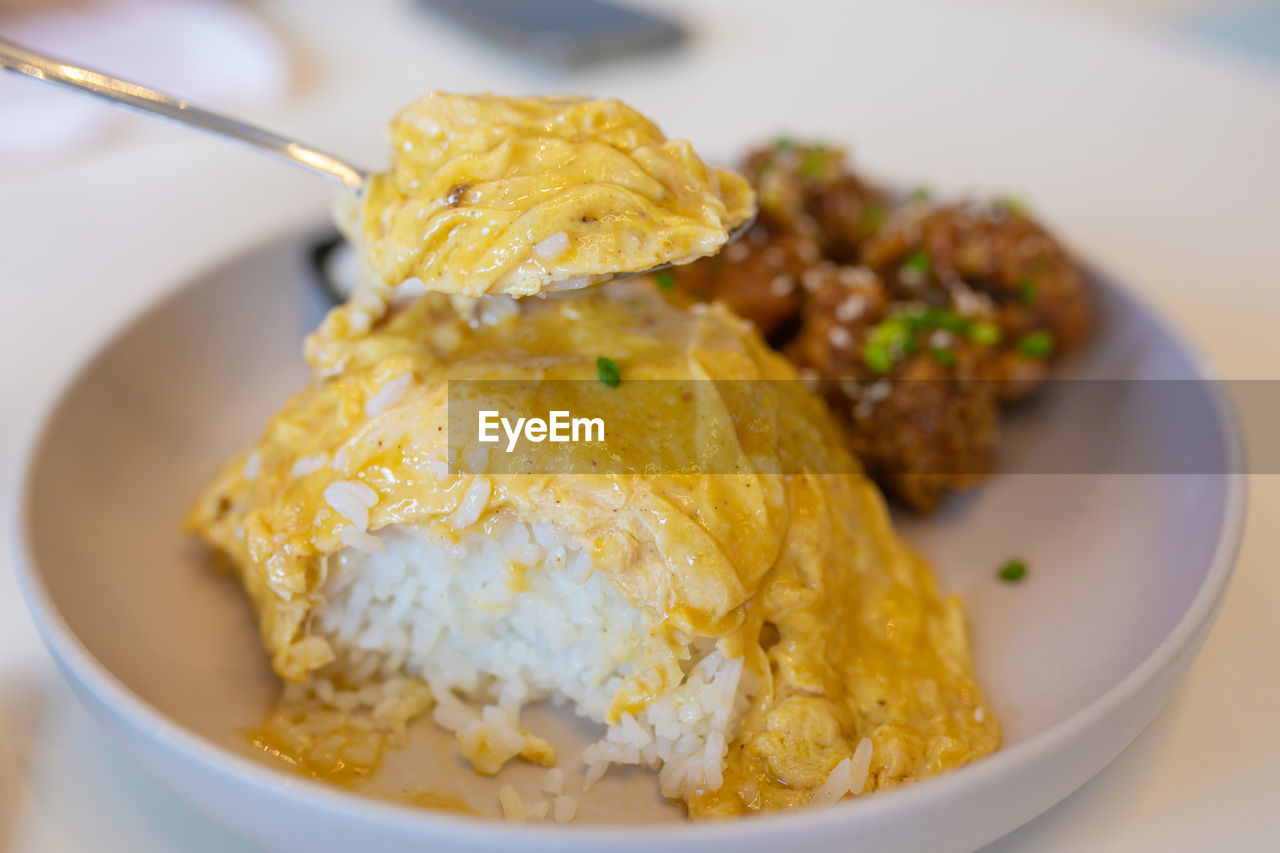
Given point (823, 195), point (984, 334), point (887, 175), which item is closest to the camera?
point (984, 334)

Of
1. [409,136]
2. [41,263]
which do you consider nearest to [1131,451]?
[409,136]

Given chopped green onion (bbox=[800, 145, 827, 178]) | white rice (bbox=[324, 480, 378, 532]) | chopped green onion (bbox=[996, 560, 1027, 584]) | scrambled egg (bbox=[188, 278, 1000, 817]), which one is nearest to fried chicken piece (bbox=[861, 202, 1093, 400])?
chopped green onion (bbox=[800, 145, 827, 178])

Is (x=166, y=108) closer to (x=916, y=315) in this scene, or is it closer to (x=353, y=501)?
(x=353, y=501)

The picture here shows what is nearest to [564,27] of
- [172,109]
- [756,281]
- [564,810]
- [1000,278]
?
[756,281]

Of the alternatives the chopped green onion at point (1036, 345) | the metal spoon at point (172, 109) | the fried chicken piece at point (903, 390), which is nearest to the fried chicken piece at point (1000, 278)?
the chopped green onion at point (1036, 345)

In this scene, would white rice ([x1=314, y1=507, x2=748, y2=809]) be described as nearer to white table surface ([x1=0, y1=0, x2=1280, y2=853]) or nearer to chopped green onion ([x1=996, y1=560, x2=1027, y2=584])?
white table surface ([x1=0, y1=0, x2=1280, y2=853])

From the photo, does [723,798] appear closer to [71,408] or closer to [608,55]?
[71,408]
